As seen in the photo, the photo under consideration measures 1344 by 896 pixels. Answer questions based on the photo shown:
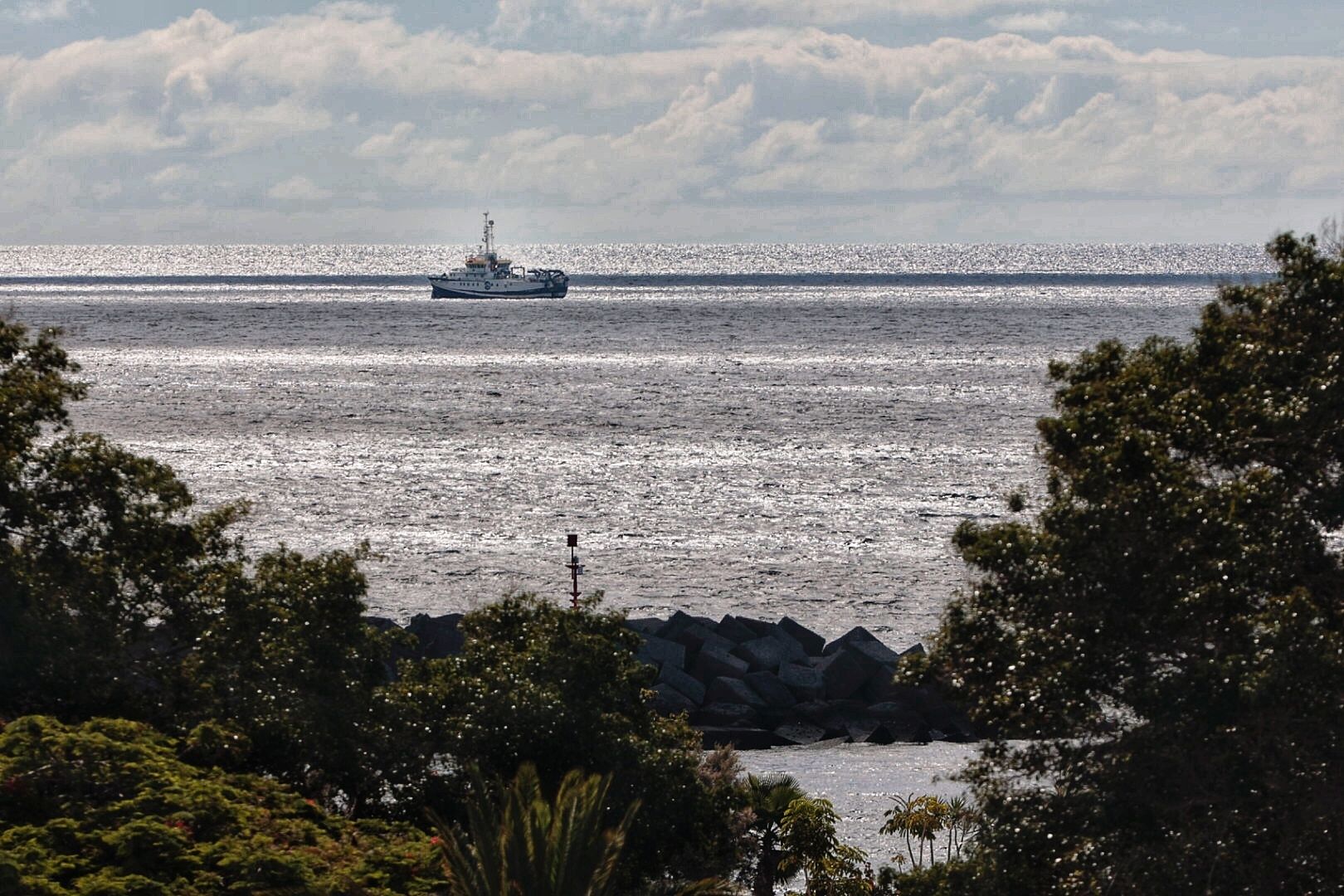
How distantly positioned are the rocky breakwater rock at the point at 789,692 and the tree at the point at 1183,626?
13446 mm

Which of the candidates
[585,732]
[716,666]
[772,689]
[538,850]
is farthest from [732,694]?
[538,850]

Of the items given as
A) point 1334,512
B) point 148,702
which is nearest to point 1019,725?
point 1334,512

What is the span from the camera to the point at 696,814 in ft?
49.7

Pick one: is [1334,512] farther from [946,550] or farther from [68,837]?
[946,550]

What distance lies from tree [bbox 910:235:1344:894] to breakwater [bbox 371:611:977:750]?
1353cm

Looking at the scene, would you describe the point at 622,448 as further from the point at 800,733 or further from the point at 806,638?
the point at 800,733

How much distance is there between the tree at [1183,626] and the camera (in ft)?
38.9

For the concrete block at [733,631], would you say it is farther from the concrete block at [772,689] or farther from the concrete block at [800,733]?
the concrete block at [800,733]

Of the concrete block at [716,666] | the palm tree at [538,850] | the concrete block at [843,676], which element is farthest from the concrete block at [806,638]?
the palm tree at [538,850]

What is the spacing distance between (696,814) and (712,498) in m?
40.9

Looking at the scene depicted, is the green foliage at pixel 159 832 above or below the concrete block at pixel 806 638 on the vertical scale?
above

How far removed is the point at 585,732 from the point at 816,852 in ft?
10.6

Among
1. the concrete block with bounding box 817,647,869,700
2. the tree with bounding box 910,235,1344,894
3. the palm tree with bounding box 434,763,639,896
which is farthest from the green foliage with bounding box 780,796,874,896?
the concrete block with bounding box 817,647,869,700

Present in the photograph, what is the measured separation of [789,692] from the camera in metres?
29.8
